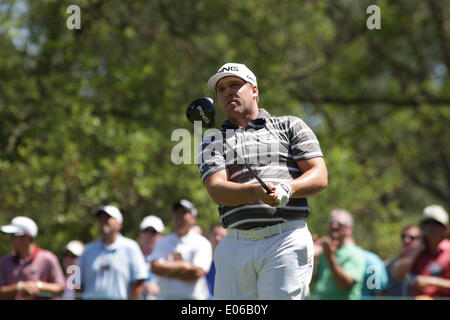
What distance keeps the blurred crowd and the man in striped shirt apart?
3.40 metres

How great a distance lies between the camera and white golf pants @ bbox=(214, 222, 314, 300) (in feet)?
15.0

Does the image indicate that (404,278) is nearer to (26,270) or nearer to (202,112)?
(26,270)

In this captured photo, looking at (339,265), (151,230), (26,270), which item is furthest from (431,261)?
(26,270)

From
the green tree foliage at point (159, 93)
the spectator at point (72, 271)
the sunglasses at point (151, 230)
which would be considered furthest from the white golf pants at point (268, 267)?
the green tree foliage at point (159, 93)

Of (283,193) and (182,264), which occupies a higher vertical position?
(182,264)

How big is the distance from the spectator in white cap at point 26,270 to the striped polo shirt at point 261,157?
4391mm

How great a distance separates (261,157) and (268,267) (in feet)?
2.19

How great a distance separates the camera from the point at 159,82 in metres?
15.8

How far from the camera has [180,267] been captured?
882 cm

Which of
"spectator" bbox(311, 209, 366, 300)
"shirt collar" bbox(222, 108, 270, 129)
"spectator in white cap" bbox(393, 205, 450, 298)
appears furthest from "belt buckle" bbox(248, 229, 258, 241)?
"spectator in white cap" bbox(393, 205, 450, 298)

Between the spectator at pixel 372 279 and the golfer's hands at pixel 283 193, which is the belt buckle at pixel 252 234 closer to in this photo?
the golfer's hands at pixel 283 193

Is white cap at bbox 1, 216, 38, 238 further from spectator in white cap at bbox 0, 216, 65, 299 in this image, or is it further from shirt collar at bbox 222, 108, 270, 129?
shirt collar at bbox 222, 108, 270, 129

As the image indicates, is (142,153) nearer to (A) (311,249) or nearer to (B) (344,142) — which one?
(B) (344,142)

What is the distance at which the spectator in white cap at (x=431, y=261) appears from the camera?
26.0 feet
